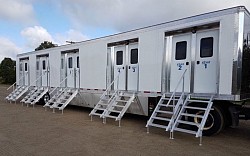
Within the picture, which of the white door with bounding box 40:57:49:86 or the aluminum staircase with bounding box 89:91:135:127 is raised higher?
the white door with bounding box 40:57:49:86

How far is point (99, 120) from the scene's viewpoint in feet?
28.6

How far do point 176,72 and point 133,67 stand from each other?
190 centimetres

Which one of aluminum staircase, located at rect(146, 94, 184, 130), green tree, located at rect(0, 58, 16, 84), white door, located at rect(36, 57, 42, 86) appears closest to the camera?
aluminum staircase, located at rect(146, 94, 184, 130)

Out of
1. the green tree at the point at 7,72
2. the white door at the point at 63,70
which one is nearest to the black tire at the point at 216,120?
the white door at the point at 63,70

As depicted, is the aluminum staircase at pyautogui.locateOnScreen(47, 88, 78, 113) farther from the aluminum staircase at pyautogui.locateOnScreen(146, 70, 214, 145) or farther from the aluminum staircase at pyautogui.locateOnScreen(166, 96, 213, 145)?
the aluminum staircase at pyautogui.locateOnScreen(166, 96, 213, 145)

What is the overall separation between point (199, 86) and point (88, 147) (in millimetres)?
3468

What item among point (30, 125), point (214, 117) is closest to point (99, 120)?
point (30, 125)

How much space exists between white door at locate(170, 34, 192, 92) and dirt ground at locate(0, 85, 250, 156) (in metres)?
1.50

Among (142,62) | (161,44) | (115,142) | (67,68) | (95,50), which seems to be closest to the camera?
(115,142)

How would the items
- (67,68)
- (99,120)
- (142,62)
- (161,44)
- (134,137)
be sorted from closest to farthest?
1. (134,137)
2. (161,44)
3. (142,62)
4. (99,120)
5. (67,68)

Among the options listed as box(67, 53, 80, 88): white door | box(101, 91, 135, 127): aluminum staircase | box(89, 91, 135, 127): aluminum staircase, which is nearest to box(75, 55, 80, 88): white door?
box(67, 53, 80, 88): white door

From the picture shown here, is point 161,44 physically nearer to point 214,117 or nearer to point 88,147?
point 214,117

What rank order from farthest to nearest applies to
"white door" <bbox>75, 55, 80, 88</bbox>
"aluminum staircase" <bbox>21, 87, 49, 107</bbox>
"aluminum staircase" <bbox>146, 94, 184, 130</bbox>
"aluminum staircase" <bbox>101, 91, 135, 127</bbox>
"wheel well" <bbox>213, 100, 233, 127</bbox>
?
"aluminum staircase" <bbox>21, 87, 49, 107</bbox>
"white door" <bbox>75, 55, 80, 88</bbox>
"aluminum staircase" <bbox>101, 91, 135, 127</bbox>
"aluminum staircase" <bbox>146, 94, 184, 130</bbox>
"wheel well" <bbox>213, 100, 233, 127</bbox>

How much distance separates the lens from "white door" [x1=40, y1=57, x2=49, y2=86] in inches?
527
